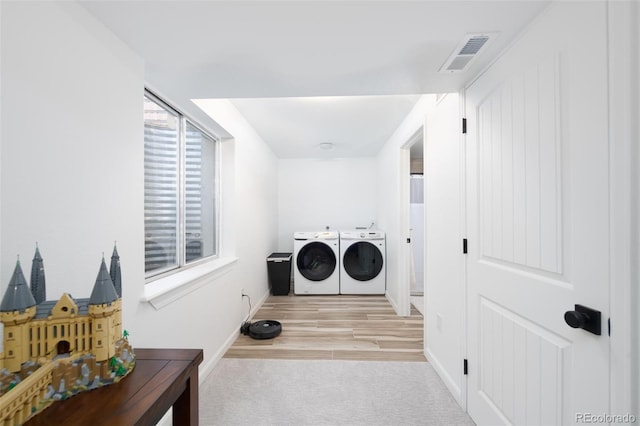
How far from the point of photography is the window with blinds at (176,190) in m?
1.71

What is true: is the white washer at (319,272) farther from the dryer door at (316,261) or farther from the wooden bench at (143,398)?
the wooden bench at (143,398)

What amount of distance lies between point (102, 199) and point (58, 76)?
1.51 ft

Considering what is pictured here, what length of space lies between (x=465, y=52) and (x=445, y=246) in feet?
3.94

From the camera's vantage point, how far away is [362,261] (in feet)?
12.7

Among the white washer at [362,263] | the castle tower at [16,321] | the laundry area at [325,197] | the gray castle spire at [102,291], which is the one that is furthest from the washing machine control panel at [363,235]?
the castle tower at [16,321]

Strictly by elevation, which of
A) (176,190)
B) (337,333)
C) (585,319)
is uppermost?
(176,190)

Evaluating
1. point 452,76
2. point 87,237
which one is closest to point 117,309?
point 87,237

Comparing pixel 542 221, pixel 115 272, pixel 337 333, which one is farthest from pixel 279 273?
pixel 542 221

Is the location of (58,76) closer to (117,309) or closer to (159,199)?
(117,309)

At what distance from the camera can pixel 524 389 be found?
3.68 ft

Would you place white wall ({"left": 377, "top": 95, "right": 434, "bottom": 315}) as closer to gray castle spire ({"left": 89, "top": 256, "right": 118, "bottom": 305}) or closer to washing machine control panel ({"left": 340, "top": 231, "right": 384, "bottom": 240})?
washing machine control panel ({"left": 340, "top": 231, "right": 384, "bottom": 240})

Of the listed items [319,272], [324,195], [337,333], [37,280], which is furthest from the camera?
[324,195]

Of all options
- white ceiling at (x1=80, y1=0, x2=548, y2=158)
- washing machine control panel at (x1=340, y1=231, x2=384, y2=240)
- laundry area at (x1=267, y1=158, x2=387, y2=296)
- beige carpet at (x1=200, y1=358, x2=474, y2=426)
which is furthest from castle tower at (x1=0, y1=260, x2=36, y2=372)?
laundry area at (x1=267, y1=158, x2=387, y2=296)

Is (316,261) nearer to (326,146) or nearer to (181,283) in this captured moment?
(326,146)
